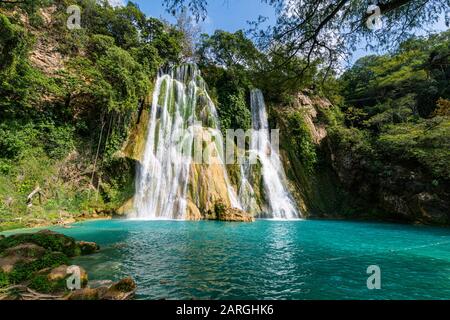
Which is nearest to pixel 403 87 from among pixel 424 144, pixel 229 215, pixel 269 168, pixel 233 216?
pixel 424 144

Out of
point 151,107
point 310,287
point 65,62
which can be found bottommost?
point 310,287

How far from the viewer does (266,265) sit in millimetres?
6508

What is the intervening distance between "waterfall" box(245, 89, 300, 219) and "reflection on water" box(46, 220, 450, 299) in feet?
31.1

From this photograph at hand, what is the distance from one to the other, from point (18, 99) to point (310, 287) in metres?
18.4

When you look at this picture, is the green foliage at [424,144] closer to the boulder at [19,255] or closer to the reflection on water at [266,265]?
the reflection on water at [266,265]

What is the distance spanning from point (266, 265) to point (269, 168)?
1582 cm

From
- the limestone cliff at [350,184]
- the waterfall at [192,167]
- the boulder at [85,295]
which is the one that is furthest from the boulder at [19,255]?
the limestone cliff at [350,184]

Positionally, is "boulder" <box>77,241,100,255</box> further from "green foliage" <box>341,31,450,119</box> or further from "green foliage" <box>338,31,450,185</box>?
"green foliage" <box>341,31,450,119</box>

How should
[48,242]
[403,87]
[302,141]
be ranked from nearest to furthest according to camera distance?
1. [48,242]
2. [302,141]
3. [403,87]

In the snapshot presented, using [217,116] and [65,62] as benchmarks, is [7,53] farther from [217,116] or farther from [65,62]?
[217,116]

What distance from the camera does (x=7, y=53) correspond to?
1470cm

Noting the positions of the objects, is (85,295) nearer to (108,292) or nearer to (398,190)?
(108,292)
